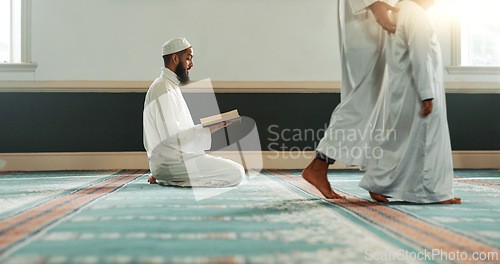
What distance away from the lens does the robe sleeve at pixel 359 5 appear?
2.21 m

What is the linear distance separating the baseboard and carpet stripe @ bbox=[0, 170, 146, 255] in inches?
76.3

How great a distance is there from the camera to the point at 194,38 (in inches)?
183

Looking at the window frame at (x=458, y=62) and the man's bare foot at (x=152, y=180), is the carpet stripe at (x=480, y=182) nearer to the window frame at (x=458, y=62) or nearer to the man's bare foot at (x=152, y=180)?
the window frame at (x=458, y=62)

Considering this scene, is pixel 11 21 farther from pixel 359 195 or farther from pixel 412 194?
pixel 412 194

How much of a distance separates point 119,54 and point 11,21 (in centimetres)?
115

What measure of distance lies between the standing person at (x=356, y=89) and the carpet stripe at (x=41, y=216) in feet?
3.58

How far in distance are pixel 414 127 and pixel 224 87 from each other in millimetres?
2743

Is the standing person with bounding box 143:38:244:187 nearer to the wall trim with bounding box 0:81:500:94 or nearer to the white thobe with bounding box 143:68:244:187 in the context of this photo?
the white thobe with bounding box 143:68:244:187

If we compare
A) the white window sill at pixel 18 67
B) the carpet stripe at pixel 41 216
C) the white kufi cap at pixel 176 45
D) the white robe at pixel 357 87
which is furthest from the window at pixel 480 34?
the white window sill at pixel 18 67

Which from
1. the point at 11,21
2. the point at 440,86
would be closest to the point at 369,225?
the point at 440,86

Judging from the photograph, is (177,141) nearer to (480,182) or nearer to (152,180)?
(152,180)

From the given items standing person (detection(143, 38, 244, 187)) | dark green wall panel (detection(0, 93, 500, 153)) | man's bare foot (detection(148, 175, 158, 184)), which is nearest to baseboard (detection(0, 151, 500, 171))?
dark green wall panel (detection(0, 93, 500, 153))

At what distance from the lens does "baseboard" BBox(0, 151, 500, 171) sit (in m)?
4.55

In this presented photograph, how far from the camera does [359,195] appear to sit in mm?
2570
